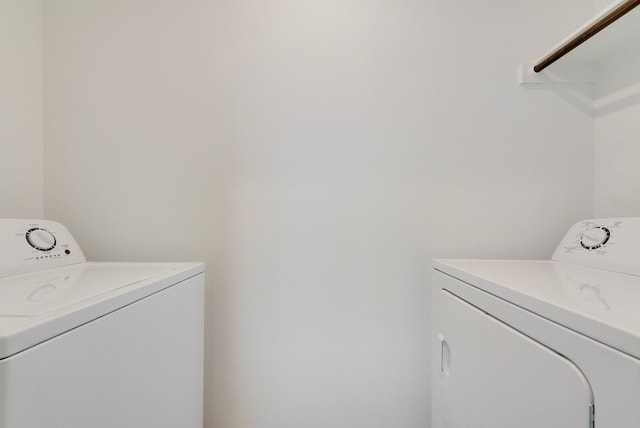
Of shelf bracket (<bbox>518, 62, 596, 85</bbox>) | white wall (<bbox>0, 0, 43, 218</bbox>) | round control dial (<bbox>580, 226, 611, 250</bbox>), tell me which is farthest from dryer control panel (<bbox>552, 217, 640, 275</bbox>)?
white wall (<bbox>0, 0, 43, 218</bbox>)

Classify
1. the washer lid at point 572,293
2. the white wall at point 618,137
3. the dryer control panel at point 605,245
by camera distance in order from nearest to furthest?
the washer lid at point 572,293
the dryer control panel at point 605,245
the white wall at point 618,137

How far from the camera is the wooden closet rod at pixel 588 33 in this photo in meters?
0.76

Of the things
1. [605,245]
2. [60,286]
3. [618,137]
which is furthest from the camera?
[618,137]

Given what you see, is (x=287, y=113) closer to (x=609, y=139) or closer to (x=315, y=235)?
(x=315, y=235)

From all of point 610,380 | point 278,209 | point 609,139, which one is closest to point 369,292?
point 278,209

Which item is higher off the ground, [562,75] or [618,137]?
[562,75]

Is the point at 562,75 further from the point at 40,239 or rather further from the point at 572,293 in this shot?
the point at 40,239

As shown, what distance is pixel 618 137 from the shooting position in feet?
3.22

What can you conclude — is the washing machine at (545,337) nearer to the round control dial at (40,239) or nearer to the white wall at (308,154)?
the white wall at (308,154)

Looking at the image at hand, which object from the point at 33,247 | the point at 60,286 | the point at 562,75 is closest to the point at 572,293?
the point at 562,75

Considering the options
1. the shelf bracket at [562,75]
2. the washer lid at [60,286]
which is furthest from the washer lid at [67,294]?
the shelf bracket at [562,75]

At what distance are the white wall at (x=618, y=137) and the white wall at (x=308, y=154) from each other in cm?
5

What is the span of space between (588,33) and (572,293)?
0.81 metres

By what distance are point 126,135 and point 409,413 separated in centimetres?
148
